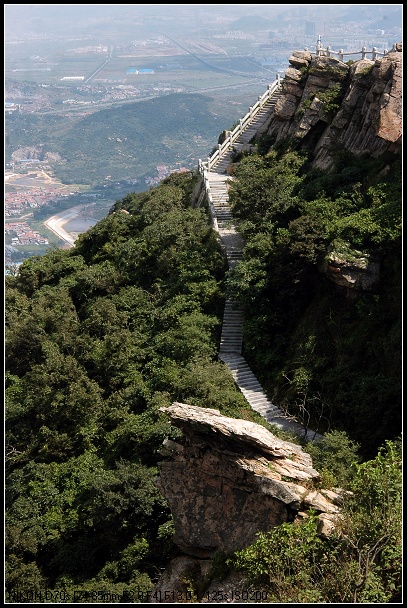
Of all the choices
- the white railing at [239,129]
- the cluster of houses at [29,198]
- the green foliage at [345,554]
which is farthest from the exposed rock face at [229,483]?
the cluster of houses at [29,198]

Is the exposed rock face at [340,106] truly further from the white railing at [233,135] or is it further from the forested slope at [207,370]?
the white railing at [233,135]

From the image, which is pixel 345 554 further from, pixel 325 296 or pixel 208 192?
pixel 208 192

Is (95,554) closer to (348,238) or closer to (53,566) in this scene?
(53,566)

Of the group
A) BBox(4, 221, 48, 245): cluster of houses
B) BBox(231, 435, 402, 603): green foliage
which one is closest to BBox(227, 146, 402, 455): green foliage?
BBox(231, 435, 402, 603): green foliage

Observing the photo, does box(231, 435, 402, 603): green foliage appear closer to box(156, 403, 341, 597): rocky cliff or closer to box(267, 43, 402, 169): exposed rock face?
box(156, 403, 341, 597): rocky cliff

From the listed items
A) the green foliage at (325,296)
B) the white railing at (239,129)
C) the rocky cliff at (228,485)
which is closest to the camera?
the rocky cliff at (228,485)
